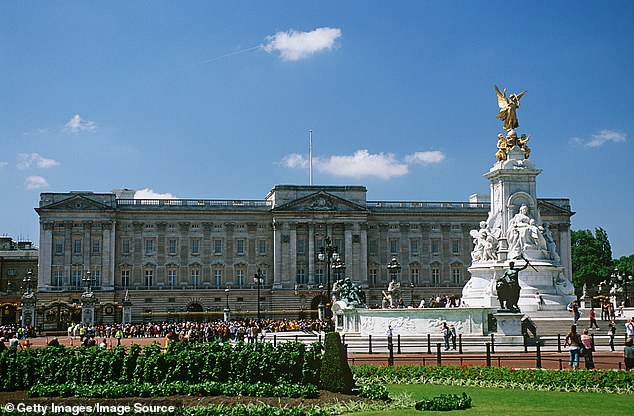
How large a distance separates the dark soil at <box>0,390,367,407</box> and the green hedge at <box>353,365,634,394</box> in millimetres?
3252

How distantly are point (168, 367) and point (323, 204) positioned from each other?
74794 mm

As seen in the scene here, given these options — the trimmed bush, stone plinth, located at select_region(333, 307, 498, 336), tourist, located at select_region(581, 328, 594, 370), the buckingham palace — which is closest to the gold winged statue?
stone plinth, located at select_region(333, 307, 498, 336)

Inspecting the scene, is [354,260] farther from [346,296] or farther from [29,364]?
[29,364]

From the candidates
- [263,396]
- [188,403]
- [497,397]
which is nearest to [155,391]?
[188,403]

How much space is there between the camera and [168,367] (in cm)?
1866

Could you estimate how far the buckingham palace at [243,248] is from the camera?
88375 millimetres

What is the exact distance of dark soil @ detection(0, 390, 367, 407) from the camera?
16.6 m

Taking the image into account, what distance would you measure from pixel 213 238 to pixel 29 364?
73814 mm


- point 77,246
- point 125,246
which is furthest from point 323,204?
point 77,246

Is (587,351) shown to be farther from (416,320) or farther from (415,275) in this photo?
(415,275)

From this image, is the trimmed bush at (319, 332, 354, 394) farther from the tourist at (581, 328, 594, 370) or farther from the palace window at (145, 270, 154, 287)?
the palace window at (145, 270, 154, 287)

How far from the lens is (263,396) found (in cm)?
1738

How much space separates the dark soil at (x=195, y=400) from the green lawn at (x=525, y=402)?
1452 mm

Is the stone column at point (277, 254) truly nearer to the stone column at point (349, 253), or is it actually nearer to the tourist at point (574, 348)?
the stone column at point (349, 253)
